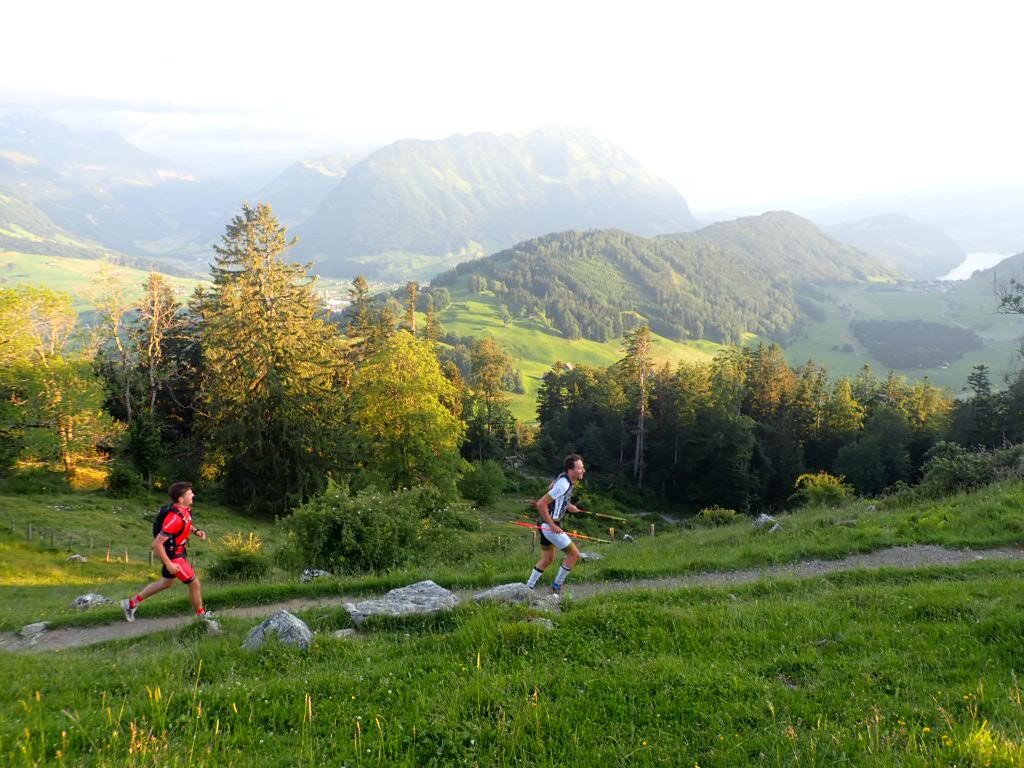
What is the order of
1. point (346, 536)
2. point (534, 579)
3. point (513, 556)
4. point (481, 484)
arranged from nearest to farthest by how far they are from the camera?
point (534, 579), point (346, 536), point (513, 556), point (481, 484)

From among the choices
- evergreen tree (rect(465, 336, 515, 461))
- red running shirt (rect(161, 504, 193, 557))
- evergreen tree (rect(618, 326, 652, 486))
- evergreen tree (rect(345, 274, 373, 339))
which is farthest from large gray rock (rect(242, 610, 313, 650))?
evergreen tree (rect(465, 336, 515, 461))

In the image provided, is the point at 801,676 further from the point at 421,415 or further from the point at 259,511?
the point at 259,511

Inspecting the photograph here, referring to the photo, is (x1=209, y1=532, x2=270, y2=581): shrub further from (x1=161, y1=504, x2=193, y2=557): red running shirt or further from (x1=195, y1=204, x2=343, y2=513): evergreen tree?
(x1=195, y1=204, x2=343, y2=513): evergreen tree

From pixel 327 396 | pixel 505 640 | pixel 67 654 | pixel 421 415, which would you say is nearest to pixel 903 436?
pixel 421 415

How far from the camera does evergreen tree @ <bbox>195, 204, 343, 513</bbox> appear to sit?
3744cm

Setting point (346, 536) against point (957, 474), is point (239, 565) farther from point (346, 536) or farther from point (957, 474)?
point (957, 474)

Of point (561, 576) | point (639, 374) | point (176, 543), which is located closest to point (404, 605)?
point (561, 576)

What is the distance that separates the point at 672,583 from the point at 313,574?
9343mm

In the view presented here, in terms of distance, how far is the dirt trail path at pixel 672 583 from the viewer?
11.6 meters

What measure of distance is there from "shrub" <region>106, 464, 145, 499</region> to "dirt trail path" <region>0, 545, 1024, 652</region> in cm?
2447

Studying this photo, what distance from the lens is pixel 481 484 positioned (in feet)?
165

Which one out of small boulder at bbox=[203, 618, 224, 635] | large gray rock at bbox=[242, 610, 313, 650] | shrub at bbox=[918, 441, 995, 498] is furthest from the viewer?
shrub at bbox=[918, 441, 995, 498]

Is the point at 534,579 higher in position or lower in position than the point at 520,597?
lower

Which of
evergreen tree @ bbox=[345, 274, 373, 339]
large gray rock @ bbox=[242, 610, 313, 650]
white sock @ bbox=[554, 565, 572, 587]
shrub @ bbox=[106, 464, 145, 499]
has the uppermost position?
evergreen tree @ bbox=[345, 274, 373, 339]
